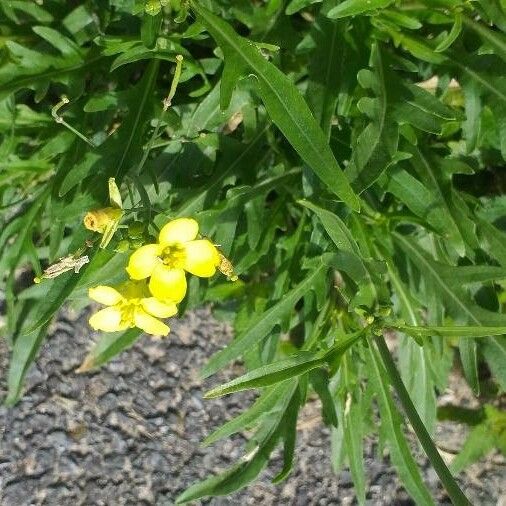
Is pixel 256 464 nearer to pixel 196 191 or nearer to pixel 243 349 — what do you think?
pixel 243 349

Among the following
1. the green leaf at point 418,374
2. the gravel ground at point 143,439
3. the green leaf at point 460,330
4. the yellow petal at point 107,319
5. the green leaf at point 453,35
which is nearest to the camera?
the green leaf at point 460,330

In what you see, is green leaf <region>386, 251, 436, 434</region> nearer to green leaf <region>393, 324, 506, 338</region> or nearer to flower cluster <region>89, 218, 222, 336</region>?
green leaf <region>393, 324, 506, 338</region>

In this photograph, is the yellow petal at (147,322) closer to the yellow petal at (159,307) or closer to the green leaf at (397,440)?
the yellow petal at (159,307)

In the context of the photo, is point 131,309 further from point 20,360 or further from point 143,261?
point 20,360

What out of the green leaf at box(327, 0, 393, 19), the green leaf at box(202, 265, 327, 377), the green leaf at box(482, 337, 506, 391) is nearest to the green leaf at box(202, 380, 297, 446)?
the green leaf at box(202, 265, 327, 377)

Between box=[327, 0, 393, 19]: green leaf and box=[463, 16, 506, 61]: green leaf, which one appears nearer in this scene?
box=[327, 0, 393, 19]: green leaf

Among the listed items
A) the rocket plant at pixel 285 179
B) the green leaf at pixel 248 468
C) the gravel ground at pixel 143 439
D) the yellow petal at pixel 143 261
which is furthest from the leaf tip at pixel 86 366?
the yellow petal at pixel 143 261

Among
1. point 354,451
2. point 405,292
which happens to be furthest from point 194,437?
point 405,292
